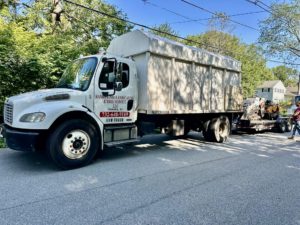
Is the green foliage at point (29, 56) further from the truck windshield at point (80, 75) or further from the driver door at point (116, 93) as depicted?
the driver door at point (116, 93)

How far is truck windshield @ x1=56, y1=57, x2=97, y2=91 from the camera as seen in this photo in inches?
244

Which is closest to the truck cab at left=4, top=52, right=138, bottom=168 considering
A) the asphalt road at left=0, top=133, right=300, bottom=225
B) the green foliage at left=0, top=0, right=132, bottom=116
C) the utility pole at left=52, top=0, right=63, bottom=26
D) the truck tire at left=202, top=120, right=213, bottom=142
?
the asphalt road at left=0, top=133, right=300, bottom=225

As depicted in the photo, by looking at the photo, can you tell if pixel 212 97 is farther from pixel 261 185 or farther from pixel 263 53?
pixel 263 53

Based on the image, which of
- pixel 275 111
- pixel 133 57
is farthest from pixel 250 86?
pixel 133 57

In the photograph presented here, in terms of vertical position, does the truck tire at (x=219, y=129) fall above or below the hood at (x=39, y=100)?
below

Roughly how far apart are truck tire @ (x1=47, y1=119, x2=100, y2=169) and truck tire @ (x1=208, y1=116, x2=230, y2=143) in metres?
4.90

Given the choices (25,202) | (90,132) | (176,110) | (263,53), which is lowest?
(25,202)

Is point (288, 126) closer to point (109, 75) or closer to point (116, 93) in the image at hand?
point (116, 93)

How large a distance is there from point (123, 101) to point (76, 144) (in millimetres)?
1701

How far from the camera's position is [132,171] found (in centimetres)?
566

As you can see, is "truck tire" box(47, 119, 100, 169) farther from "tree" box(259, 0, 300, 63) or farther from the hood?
"tree" box(259, 0, 300, 63)

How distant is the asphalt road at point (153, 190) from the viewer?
354 cm

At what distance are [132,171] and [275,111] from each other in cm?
1180

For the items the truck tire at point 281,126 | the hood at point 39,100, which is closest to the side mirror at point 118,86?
the hood at point 39,100
